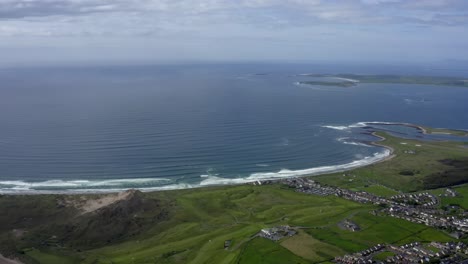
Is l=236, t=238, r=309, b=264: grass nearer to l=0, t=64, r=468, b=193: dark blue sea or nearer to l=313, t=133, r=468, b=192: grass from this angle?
l=0, t=64, r=468, b=193: dark blue sea

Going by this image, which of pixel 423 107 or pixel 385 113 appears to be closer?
pixel 385 113

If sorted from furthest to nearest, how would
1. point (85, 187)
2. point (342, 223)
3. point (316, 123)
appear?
point (316, 123)
point (85, 187)
point (342, 223)

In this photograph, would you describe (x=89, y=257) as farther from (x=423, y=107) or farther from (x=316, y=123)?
(x=423, y=107)

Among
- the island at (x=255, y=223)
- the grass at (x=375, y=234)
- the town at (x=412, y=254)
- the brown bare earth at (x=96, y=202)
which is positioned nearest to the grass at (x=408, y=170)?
the island at (x=255, y=223)

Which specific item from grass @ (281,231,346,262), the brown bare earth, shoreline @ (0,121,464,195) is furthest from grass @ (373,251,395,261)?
the brown bare earth

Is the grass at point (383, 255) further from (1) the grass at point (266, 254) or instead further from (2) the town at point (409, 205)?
(2) the town at point (409, 205)

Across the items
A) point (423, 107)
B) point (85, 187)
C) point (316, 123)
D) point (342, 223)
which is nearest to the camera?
point (342, 223)

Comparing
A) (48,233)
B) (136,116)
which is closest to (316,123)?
(136,116)

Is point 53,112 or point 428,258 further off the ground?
point 53,112
